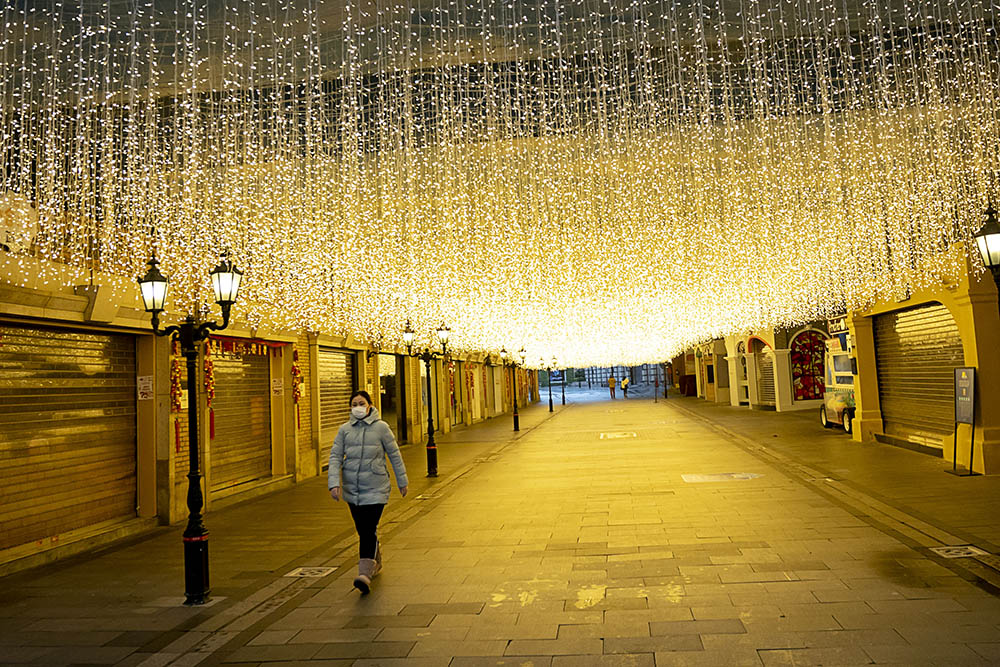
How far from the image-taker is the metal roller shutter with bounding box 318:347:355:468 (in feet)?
55.2

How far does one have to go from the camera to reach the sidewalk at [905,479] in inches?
329

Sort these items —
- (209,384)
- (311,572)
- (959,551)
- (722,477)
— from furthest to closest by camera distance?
(722,477) < (209,384) < (311,572) < (959,551)

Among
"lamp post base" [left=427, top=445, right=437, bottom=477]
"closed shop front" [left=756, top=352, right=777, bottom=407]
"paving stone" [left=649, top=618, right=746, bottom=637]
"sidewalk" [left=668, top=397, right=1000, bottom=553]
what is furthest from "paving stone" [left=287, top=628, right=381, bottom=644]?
"closed shop front" [left=756, top=352, right=777, bottom=407]

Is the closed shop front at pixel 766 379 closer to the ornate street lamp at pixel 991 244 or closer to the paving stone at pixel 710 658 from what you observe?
the ornate street lamp at pixel 991 244

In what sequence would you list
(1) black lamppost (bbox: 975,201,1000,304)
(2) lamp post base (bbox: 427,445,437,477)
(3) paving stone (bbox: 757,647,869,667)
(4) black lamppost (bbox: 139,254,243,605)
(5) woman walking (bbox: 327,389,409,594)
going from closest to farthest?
(3) paving stone (bbox: 757,647,869,667) < (4) black lamppost (bbox: 139,254,243,605) < (5) woman walking (bbox: 327,389,409,594) < (1) black lamppost (bbox: 975,201,1000,304) < (2) lamp post base (bbox: 427,445,437,477)

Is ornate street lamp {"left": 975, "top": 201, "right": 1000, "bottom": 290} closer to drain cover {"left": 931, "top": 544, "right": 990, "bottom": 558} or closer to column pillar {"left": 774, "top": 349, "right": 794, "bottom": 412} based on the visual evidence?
drain cover {"left": 931, "top": 544, "right": 990, "bottom": 558}

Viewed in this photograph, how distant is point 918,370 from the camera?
1530 cm

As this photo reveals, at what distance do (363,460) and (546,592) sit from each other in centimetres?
204

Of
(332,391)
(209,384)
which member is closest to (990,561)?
(209,384)

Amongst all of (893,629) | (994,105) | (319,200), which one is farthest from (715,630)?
(319,200)

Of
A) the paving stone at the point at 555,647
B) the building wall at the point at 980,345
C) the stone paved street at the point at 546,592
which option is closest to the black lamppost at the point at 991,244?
the stone paved street at the point at 546,592

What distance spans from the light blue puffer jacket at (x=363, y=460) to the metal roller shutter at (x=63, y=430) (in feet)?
14.3

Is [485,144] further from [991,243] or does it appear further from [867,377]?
[867,377]

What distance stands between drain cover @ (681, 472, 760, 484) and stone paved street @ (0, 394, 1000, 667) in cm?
98
